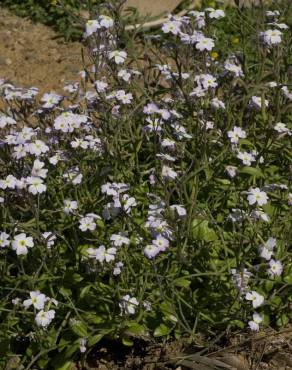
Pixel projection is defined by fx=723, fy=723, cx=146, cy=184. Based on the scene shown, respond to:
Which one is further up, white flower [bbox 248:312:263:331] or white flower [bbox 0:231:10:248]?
white flower [bbox 0:231:10:248]

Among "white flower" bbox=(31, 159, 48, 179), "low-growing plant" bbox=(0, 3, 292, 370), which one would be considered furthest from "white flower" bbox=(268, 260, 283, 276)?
"white flower" bbox=(31, 159, 48, 179)

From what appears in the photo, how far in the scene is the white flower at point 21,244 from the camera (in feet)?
10.5

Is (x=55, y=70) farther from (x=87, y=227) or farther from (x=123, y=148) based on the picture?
(x=87, y=227)

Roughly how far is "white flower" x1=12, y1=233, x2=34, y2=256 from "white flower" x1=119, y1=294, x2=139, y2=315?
0.48 m

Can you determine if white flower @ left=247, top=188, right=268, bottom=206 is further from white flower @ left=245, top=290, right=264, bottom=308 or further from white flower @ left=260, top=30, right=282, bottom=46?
white flower @ left=260, top=30, right=282, bottom=46

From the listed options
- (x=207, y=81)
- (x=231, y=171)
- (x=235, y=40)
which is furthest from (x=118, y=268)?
(x=235, y=40)

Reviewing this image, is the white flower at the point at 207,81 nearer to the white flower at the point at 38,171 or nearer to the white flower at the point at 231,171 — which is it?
the white flower at the point at 231,171

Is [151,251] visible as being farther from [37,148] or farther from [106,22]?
[106,22]

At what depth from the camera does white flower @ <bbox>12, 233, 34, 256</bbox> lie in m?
3.20

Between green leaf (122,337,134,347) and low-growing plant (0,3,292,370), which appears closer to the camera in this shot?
low-growing plant (0,3,292,370)

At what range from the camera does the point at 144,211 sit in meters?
3.69

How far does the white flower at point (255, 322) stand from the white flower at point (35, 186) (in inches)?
42.9

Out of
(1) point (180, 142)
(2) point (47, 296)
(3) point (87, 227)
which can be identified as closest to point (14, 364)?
(2) point (47, 296)

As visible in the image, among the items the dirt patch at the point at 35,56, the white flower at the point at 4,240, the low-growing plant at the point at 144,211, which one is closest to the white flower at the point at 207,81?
the low-growing plant at the point at 144,211
